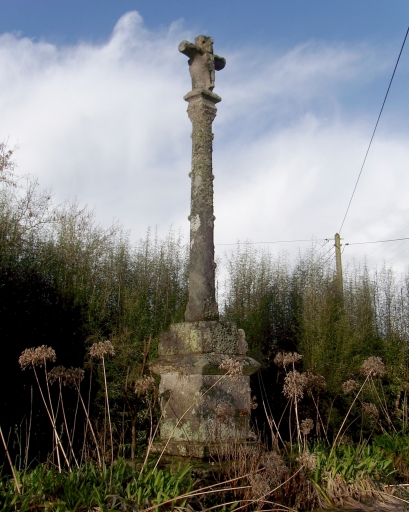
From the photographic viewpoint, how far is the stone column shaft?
4.94m

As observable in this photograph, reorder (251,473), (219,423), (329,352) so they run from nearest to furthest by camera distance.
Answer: (251,473) < (219,423) < (329,352)

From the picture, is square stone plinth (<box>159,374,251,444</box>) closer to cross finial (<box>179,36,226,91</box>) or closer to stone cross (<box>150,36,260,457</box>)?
stone cross (<box>150,36,260,457</box>)

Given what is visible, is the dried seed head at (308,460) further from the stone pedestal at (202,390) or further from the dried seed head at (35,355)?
the dried seed head at (35,355)

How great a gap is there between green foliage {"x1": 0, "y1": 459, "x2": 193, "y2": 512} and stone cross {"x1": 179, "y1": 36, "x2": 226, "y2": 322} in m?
1.73

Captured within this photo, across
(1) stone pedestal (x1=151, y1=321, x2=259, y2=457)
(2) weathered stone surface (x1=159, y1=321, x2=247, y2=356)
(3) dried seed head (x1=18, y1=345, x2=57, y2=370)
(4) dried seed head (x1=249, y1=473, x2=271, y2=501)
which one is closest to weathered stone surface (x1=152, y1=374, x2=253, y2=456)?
(1) stone pedestal (x1=151, y1=321, x2=259, y2=457)

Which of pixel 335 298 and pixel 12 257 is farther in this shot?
pixel 335 298

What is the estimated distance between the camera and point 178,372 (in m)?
4.60

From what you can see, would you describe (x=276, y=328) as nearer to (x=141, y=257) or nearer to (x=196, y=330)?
(x=141, y=257)

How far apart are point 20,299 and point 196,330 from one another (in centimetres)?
332

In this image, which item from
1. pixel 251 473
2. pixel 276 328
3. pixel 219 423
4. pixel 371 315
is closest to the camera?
pixel 251 473

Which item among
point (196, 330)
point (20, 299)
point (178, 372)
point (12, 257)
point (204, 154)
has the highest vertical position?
point (204, 154)

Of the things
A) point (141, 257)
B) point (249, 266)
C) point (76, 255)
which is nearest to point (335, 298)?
point (249, 266)

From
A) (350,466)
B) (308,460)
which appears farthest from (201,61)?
(350,466)

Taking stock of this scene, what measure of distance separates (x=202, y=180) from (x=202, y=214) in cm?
34
